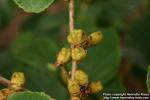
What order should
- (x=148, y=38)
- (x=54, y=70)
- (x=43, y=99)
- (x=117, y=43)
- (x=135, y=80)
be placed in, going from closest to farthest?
(x=43, y=99) < (x=117, y=43) < (x=54, y=70) < (x=148, y=38) < (x=135, y=80)

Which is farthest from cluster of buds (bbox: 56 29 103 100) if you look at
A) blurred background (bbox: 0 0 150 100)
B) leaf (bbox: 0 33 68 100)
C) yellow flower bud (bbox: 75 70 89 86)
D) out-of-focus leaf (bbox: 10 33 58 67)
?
out-of-focus leaf (bbox: 10 33 58 67)

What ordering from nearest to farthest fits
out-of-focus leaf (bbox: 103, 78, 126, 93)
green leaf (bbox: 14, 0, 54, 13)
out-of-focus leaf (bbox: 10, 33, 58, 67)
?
green leaf (bbox: 14, 0, 54, 13), out-of-focus leaf (bbox: 103, 78, 126, 93), out-of-focus leaf (bbox: 10, 33, 58, 67)

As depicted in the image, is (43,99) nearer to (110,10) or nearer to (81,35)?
(81,35)

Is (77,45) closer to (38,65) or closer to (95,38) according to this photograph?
(95,38)

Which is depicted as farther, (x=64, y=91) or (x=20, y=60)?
(x=20, y=60)

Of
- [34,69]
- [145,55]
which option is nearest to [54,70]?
[34,69]

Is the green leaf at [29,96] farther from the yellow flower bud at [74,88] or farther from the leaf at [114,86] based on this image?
the leaf at [114,86]

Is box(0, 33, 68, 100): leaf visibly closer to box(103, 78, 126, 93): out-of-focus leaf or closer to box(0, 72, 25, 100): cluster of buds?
box(103, 78, 126, 93): out-of-focus leaf

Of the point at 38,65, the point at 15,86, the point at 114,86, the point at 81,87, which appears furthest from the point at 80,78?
the point at 38,65
